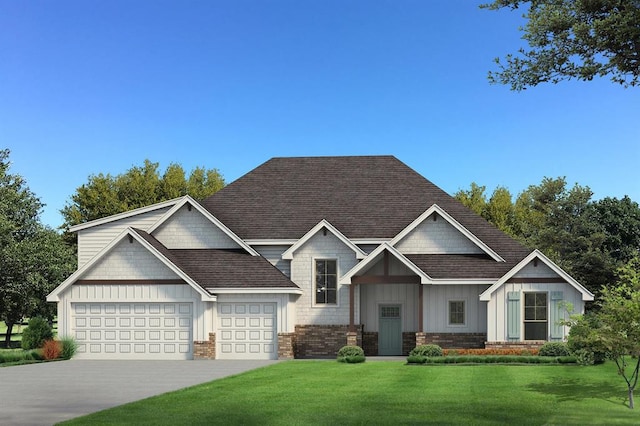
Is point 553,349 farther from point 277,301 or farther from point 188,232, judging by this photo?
point 188,232

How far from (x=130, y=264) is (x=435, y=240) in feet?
44.6

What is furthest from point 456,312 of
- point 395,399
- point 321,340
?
point 395,399

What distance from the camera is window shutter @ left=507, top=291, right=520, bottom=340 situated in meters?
34.0

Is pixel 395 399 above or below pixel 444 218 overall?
below

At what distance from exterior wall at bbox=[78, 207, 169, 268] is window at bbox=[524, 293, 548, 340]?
1730 cm

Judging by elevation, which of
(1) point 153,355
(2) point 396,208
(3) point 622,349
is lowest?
(1) point 153,355

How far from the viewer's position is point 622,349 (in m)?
18.2

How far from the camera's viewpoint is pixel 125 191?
6588 centimetres

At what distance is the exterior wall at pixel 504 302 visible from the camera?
111ft

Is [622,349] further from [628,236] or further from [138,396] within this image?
[628,236]

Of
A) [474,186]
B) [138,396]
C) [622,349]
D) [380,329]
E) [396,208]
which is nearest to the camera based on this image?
[622,349]

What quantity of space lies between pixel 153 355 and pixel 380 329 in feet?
33.0

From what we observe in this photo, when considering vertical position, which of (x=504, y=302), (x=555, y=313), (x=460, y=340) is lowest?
(x=460, y=340)

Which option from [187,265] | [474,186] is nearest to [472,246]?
[187,265]
